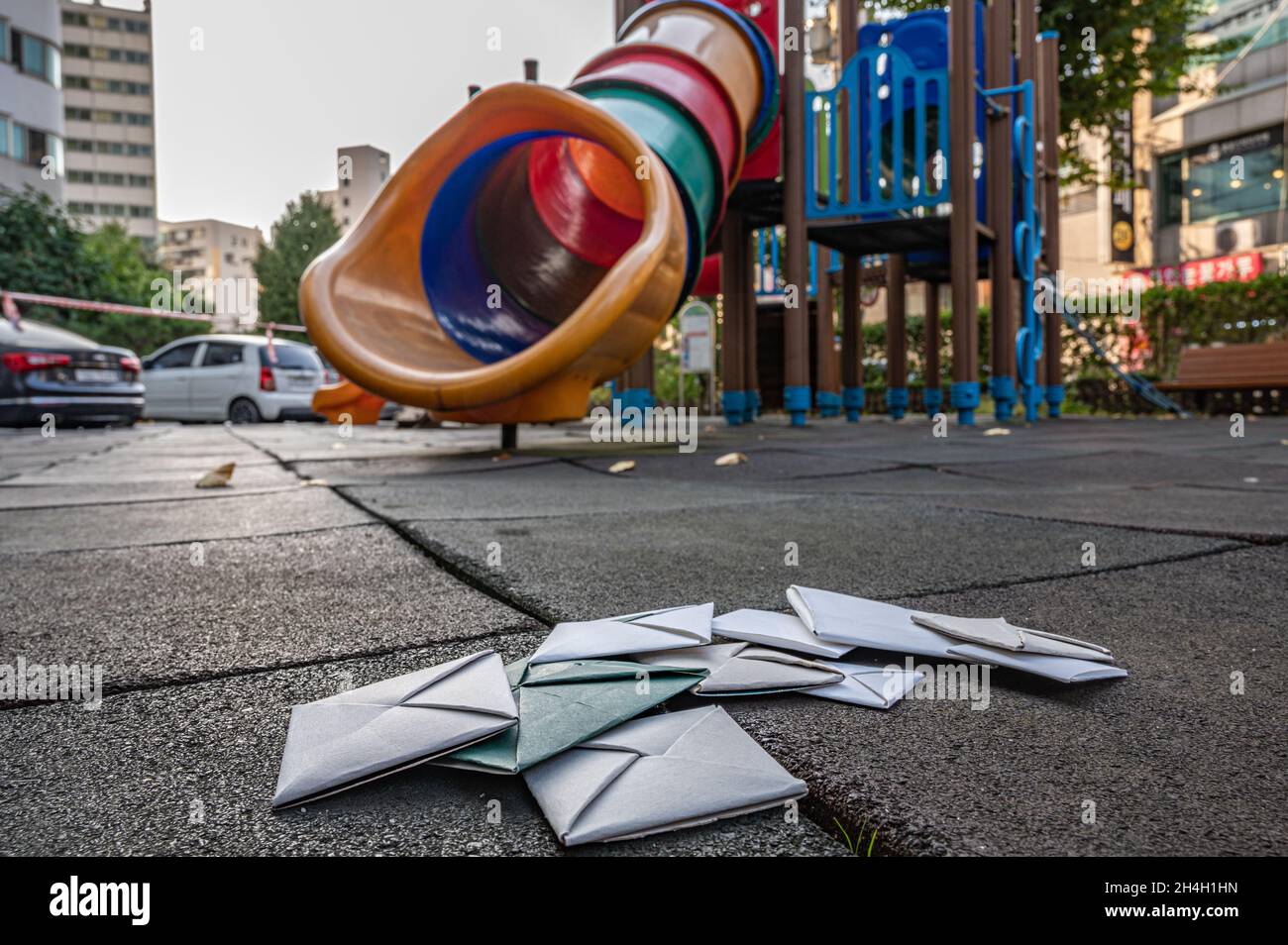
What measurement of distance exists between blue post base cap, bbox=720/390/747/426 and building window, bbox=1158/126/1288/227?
1657 cm

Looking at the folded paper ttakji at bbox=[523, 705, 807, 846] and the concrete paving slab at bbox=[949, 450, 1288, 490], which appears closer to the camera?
the folded paper ttakji at bbox=[523, 705, 807, 846]

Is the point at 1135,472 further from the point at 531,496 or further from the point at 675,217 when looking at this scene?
the point at 531,496

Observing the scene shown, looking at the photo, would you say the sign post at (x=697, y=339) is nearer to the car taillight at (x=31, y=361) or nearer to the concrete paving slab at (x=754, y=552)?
the car taillight at (x=31, y=361)

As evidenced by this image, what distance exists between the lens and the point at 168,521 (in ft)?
8.14

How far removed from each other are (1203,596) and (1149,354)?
1106 centimetres

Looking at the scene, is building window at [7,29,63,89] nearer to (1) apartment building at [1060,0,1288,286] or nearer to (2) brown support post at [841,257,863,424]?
(2) brown support post at [841,257,863,424]

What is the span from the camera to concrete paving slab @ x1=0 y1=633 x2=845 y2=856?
0.66m

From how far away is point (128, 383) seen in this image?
30.8 ft

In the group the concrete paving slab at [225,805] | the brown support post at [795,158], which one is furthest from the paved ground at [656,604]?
the brown support post at [795,158]

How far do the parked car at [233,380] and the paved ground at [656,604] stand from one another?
8305 millimetres

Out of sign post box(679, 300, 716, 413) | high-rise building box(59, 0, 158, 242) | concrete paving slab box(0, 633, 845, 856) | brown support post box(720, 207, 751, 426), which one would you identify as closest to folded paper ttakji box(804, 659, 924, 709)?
concrete paving slab box(0, 633, 845, 856)

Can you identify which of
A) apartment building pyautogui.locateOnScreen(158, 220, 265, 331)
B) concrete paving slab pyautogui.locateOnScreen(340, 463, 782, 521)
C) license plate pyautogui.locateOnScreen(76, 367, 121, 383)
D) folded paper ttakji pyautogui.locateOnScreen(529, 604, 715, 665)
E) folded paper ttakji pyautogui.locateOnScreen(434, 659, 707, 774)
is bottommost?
folded paper ttakji pyautogui.locateOnScreen(434, 659, 707, 774)
